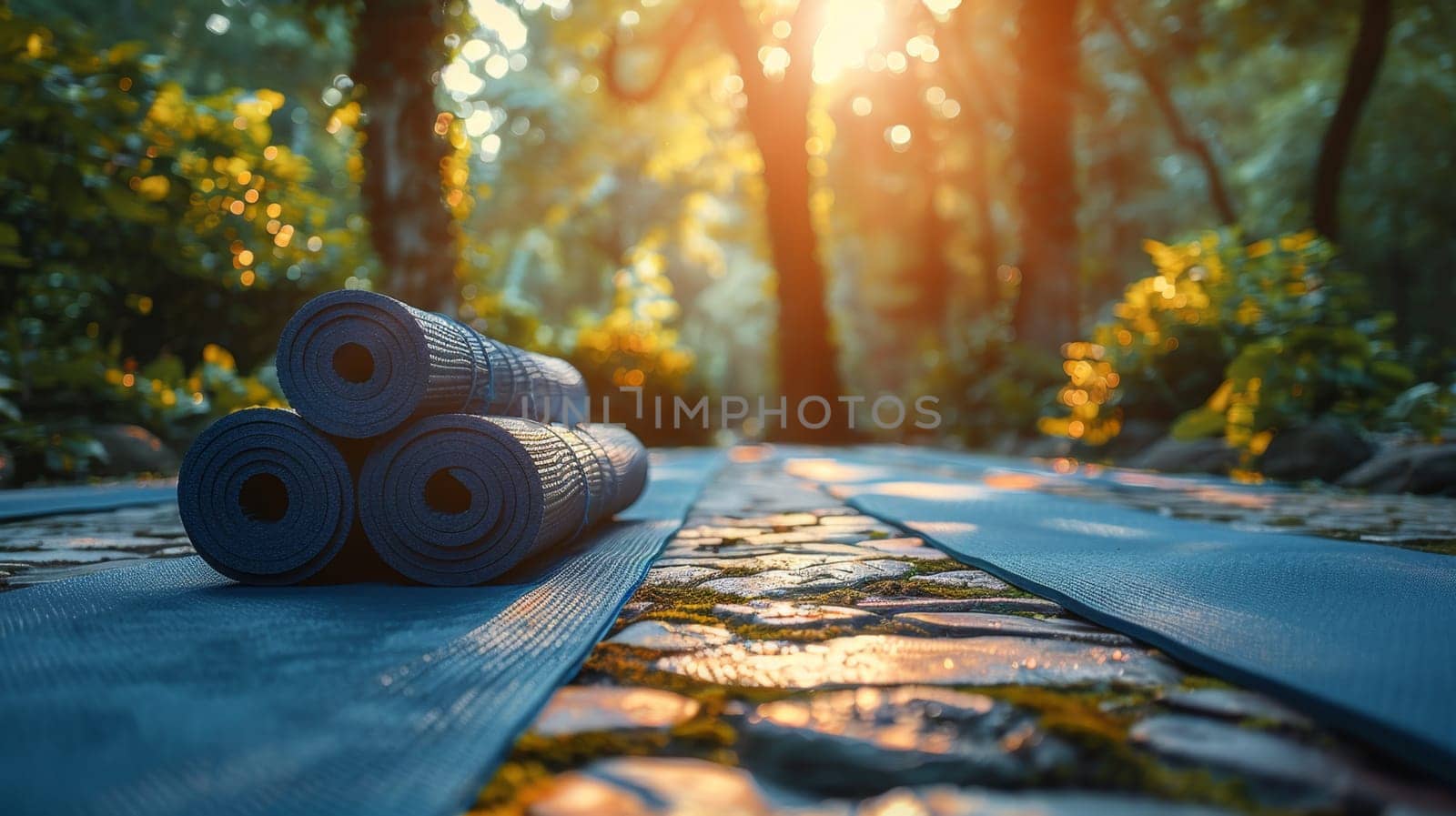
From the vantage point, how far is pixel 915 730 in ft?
4.34

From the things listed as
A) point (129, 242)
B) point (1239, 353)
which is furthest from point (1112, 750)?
point (129, 242)

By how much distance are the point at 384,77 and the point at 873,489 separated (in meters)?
5.05

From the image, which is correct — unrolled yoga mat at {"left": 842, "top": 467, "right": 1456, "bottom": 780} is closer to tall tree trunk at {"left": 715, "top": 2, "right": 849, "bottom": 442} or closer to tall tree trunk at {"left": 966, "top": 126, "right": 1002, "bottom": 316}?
tall tree trunk at {"left": 715, "top": 2, "right": 849, "bottom": 442}

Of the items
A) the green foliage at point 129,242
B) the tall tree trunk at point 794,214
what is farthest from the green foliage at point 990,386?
the green foliage at point 129,242

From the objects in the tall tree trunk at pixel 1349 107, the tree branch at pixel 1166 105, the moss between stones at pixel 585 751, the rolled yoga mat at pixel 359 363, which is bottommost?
the moss between stones at pixel 585 751

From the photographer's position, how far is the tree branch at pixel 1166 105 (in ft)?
47.3

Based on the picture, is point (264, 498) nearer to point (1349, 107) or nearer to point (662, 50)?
point (1349, 107)

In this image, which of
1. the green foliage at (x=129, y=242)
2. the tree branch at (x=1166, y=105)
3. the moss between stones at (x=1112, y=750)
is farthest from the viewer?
the tree branch at (x=1166, y=105)

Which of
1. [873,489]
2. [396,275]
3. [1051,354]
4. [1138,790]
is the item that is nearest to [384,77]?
[396,275]

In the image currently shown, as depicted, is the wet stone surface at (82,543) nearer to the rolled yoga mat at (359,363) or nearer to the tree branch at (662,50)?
the rolled yoga mat at (359,363)

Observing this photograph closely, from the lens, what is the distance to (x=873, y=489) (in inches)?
207

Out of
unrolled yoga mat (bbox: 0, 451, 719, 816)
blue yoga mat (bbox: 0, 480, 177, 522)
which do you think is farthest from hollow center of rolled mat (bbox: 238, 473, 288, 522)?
blue yoga mat (bbox: 0, 480, 177, 522)

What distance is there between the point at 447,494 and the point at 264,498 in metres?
0.49

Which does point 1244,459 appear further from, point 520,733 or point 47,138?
point 47,138
